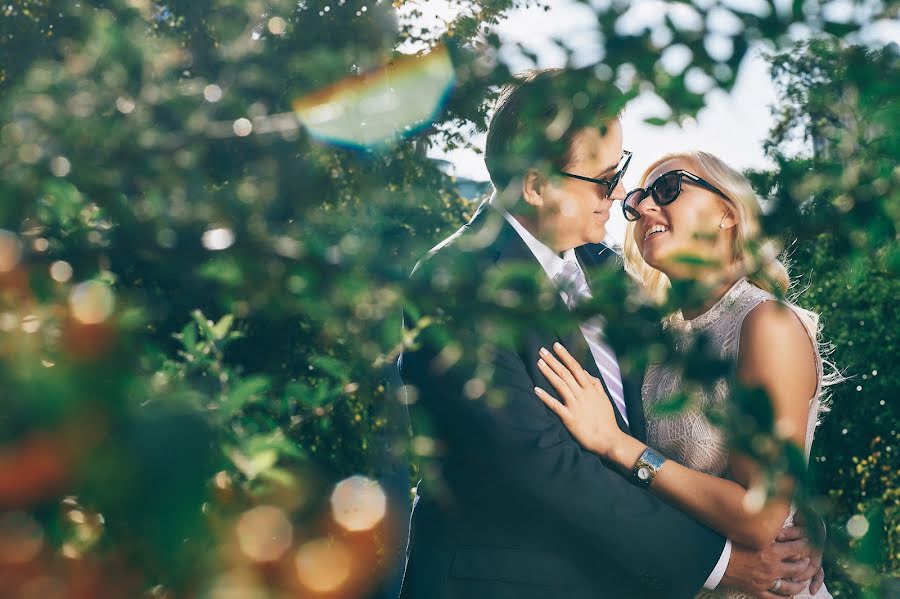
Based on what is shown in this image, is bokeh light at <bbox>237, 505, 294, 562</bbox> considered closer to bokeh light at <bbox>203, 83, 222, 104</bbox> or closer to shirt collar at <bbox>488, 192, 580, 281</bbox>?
bokeh light at <bbox>203, 83, 222, 104</bbox>

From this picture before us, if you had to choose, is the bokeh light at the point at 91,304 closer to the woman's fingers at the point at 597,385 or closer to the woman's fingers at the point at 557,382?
the woman's fingers at the point at 557,382

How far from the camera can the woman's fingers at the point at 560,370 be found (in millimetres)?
3037

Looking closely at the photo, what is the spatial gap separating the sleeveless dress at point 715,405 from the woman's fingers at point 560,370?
348 mm

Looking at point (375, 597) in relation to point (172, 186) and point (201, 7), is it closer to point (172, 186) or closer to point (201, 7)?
point (172, 186)

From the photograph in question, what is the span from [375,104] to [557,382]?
5.06 ft

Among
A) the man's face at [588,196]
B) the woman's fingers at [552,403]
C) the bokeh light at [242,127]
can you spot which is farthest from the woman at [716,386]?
the bokeh light at [242,127]

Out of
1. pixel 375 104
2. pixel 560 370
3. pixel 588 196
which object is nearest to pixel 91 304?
pixel 375 104

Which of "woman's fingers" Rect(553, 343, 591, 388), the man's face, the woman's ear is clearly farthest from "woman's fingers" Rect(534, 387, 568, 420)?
the woman's ear

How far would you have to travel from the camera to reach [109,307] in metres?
0.97

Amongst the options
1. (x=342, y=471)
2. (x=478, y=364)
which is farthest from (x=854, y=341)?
(x=478, y=364)

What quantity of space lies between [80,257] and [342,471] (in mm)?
8024

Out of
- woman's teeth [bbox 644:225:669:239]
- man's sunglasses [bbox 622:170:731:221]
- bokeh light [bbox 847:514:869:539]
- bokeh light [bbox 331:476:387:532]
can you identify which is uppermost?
bokeh light [bbox 847:514:869:539]

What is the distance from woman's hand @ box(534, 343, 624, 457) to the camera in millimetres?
2990

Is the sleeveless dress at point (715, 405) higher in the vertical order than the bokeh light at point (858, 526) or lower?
lower
